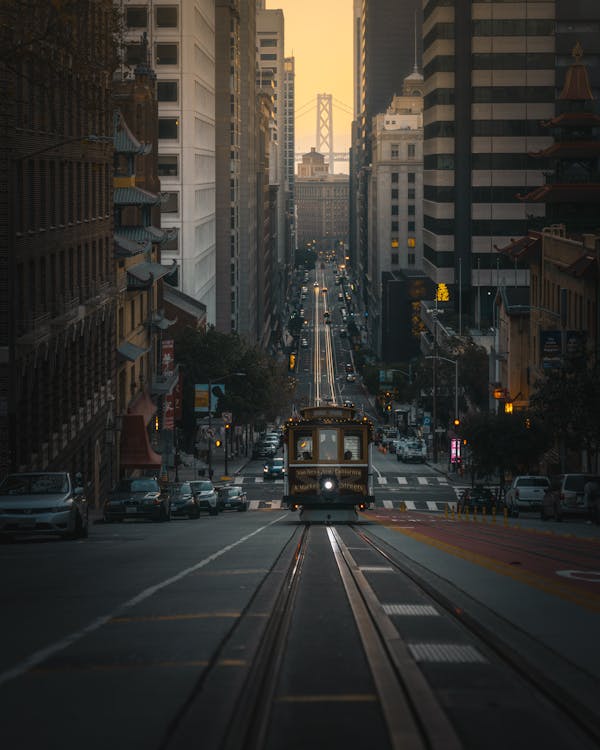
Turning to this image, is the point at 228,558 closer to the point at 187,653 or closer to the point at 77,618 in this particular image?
the point at 77,618

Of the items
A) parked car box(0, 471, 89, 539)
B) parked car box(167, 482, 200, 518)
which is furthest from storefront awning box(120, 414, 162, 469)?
parked car box(0, 471, 89, 539)

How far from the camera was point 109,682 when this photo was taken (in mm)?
10570

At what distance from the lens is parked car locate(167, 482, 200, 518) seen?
47031 mm

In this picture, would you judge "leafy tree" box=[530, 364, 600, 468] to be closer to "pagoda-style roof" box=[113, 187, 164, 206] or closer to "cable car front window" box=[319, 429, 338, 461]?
"cable car front window" box=[319, 429, 338, 461]

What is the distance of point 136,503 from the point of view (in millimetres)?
→ 40688

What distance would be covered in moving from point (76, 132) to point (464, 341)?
6948 cm

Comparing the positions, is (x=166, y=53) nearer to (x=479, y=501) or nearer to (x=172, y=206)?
(x=172, y=206)

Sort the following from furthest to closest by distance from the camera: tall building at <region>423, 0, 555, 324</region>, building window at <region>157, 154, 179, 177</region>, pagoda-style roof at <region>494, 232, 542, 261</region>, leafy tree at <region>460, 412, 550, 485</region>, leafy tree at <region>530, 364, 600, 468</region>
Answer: tall building at <region>423, 0, 555, 324</region> → building window at <region>157, 154, 179, 177</region> → pagoda-style roof at <region>494, 232, 542, 261</region> → leafy tree at <region>460, 412, 550, 485</region> → leafy tree at <region>530, 364, 600, 468</region>

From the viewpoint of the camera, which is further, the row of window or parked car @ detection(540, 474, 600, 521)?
the row of window

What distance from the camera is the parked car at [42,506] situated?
28.8 meters

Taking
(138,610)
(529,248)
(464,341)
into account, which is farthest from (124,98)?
(138,610)

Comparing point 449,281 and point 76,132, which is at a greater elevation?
point 449,281

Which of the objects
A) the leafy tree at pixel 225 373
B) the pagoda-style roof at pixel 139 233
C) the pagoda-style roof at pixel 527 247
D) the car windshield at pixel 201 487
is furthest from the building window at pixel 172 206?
the car windshield at pixel 201 487

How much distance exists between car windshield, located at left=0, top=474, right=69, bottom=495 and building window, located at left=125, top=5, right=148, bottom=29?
287 ft
